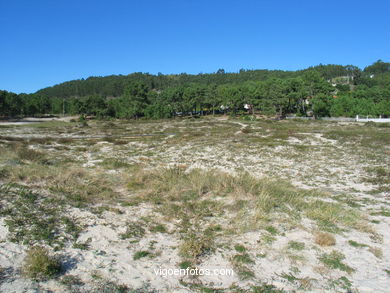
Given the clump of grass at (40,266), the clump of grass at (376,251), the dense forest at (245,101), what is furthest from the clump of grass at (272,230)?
the dense forest at (245,101)

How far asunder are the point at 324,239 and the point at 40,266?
790 centimetres

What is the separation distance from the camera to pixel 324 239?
920 centimetres

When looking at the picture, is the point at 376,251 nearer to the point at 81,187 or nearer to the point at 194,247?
the point at 194,247

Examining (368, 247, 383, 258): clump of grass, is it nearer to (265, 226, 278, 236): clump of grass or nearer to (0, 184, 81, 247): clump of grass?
(265, 226, 278, 236): clump of grass

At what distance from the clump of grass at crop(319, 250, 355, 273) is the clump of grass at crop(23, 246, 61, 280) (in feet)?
22.9

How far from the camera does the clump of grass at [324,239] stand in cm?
914

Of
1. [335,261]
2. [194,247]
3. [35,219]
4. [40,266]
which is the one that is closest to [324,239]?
[335,261]

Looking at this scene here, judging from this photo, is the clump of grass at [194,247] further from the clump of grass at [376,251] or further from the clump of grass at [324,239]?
the clump of grass at [376,251]

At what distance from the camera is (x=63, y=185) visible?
45.5 ft

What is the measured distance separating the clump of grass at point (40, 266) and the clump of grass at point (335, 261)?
6.97 metres

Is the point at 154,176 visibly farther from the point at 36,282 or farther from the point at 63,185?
the point at 36,282

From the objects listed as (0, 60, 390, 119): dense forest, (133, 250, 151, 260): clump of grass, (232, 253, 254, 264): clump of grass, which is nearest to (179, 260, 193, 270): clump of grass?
(133, 250, 151, 260): clump of grass

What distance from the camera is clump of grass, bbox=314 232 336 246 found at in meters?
9.14

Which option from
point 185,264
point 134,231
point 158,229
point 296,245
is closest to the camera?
point 185,264
